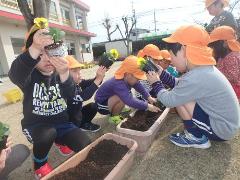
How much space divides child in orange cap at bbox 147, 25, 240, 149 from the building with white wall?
386 inches

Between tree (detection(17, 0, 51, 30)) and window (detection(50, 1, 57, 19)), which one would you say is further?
window (detection(50, 1, 57, 19))

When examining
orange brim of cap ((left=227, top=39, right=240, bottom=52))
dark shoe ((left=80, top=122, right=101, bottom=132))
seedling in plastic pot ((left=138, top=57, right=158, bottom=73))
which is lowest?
dark shoe ((left=80, top=122, right=101, bottom=132))

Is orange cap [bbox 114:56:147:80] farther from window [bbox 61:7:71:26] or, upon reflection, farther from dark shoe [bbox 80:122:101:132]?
window [bbox 61:7:71:26]

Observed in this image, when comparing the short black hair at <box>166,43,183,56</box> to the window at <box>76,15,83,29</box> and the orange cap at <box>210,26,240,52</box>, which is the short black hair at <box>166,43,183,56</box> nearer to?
Result: the orange cap at <box>210,26,240,52</box>

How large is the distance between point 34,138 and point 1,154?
0.31 metres

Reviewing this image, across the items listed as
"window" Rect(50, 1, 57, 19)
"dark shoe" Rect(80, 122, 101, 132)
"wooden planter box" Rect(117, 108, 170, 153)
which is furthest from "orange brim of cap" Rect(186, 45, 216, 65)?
"window" Rect(50, 1, 57, 19)

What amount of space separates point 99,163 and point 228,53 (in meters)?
2.11

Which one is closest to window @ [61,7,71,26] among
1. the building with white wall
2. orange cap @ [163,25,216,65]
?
the building with white wall

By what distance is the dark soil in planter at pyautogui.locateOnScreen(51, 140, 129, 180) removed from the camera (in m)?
1.77

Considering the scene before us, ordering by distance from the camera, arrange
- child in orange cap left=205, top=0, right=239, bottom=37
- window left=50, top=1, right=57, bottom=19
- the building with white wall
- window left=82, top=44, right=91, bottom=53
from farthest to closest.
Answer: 1. window left=82, top=44, right=91, bottom=53
2. window left=50, top=1, right=57, bottom=19
3. the building with white wall
4. child in orange cap left=205, top=0, right=239, bottom=37

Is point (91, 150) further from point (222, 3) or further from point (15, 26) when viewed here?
point (15, 26)

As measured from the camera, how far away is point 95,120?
333cm

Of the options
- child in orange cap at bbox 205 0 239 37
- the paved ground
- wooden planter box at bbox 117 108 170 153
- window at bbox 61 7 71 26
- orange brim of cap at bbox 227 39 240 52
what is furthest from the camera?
window at bbox 61 7 71 26

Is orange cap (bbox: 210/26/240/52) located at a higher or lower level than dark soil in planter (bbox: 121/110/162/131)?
higher
